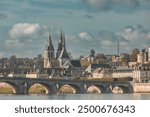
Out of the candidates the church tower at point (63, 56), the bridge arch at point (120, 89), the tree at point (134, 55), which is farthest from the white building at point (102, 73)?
the bridge arch at point (120, 89)

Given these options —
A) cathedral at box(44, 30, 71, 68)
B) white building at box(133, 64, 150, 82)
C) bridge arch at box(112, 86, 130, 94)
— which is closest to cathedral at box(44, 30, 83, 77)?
cathedral at box(44, 30, 71, 68)

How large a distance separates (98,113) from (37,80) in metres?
48.1

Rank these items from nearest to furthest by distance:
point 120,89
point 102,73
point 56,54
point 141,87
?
point 141,87 < point 120,89 < point 102,73 < point 56,54

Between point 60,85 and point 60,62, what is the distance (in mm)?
47626

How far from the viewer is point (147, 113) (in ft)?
38.9

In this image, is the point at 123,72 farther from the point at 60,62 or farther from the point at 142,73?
the point at 60,62

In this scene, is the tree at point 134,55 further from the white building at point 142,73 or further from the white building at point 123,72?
the white building at point 142,73

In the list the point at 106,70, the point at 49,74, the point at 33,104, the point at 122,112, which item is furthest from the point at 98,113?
the point at 49,74

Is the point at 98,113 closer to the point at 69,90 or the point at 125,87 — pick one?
the point at 125,87

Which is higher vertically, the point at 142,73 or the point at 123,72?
the point at 123,72

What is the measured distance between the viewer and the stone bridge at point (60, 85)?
192ft

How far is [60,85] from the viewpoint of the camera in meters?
61.5

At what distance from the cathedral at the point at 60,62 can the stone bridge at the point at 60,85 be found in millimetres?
28672

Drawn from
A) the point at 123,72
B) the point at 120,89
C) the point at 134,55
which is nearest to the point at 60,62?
the point at 134,55
